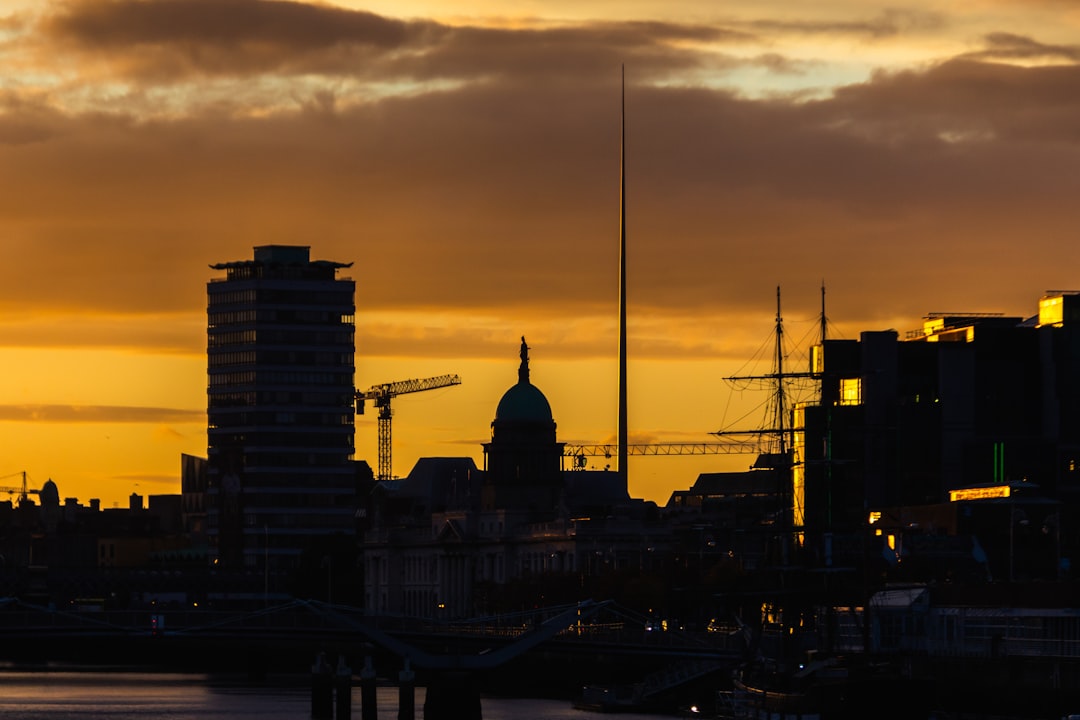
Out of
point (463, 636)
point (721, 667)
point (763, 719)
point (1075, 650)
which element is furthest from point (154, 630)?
point (1075, 650)

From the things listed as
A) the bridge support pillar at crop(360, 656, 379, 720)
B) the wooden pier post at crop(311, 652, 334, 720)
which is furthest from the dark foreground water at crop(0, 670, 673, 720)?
the bridge support pillar at crop(360, 656, 379, 720)

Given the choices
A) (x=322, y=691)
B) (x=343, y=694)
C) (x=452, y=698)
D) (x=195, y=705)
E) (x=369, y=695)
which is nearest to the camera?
(x=452, y=698)

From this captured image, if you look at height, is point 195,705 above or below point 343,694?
below

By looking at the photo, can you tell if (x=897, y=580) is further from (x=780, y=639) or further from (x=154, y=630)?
(x=154, y=630)

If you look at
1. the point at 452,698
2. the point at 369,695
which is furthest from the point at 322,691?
the point at 452,698

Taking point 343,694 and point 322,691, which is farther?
point 322,691

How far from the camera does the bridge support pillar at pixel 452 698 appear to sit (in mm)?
145500

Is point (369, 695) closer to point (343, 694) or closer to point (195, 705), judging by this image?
point (343, 694)

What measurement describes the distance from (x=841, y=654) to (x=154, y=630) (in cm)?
3802

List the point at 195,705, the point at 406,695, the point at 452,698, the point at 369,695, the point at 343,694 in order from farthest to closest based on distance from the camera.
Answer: the point at 195,705
the point at 343,694
the point at 369,695
the point at 452,698
the point at 406,695

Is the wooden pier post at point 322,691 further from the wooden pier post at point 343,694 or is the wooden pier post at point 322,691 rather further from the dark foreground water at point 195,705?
the wooden pier post at point 343,694

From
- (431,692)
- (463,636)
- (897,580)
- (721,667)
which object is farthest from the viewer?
(897,580)

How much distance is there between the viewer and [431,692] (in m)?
148

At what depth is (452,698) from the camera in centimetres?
14612
